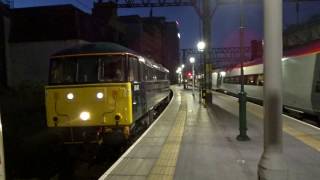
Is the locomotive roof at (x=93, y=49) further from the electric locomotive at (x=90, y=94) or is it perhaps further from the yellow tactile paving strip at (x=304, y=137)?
the yellow tactile paving strip at (x=304, y=137)

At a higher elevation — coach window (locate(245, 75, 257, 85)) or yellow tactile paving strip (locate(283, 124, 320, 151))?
coach window (locate(245, 75, 257, 85))

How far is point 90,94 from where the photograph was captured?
43.5 ft

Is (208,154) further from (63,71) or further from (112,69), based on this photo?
(63,71)

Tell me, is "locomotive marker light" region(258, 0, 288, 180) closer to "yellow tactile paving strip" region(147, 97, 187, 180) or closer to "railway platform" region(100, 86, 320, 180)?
"railway platform" region(100, 86, 320, 180)

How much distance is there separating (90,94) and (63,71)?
1145 mm

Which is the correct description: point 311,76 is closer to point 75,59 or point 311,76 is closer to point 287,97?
point 287,97

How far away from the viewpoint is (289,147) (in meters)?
11.8

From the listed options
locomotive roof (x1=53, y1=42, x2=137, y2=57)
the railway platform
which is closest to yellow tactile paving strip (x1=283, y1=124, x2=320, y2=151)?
the railway platform

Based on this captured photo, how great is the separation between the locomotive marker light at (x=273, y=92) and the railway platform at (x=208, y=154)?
248cm

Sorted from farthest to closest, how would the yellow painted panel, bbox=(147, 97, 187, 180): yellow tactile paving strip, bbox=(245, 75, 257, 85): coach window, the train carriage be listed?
bbox=(245, 75, 257, 85): coach window → the train carriage → the yellow painted panel → bbox=(147, 97, 187, 180): yellow tactile paving strip

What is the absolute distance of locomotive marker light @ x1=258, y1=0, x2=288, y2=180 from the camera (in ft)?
20.1

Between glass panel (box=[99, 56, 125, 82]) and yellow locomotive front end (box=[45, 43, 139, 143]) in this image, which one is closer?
yellow locomotive front end (box=[45, 43, 139, 143])

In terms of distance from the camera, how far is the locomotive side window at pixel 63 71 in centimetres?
1370

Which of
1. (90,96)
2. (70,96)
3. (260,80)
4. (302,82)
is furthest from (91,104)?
(260,80)
